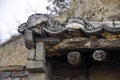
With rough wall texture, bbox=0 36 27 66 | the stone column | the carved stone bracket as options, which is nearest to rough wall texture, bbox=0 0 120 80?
rough wall texture, bbox=0 36 27 66

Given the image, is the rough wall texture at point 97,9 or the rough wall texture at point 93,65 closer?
the rough wall texture at point 93,65

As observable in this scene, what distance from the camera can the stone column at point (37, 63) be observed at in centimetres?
402

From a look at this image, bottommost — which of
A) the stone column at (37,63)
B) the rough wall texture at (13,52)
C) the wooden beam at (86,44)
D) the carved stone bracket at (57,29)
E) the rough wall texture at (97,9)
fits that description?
the rough wall texture at (13,52)

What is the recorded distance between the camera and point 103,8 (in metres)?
7.64

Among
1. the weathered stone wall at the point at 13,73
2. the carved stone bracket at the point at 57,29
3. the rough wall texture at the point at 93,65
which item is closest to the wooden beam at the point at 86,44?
the carved stone bracket at the point at 57,29

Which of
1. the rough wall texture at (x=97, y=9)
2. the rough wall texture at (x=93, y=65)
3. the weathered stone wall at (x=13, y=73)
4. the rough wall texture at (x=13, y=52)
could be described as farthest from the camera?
the rough wall texture at (x=13, y=52)

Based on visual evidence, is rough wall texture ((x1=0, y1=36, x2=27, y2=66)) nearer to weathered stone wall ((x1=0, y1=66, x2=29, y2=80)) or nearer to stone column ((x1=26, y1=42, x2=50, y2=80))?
weathered stone wall ((x1=0, y1=66, x2=29, y2=80))

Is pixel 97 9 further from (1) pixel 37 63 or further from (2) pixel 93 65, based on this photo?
(1) pixel 37 63

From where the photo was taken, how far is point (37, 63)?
4.02 meters

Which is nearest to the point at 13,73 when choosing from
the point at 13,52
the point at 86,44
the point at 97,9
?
the point at 86,44

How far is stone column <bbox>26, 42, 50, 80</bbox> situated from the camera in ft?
13.2

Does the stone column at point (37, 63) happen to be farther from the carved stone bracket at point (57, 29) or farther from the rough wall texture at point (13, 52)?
the rough wall texture at point (13, 52)

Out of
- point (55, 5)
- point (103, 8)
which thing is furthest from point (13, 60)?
point (103, 8)

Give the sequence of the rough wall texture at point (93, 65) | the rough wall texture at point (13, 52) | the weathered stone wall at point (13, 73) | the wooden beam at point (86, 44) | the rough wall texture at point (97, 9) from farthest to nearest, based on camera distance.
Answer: the rough wall texture at point (13, 52) → the rough wall texture at point (97, 9) → the weathered stone wall at point (13, 73) → the rough wall texture at point (93, 65) → the wooden beam at point (86, 44)
